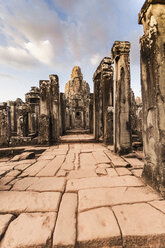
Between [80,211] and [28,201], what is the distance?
0.75 metres

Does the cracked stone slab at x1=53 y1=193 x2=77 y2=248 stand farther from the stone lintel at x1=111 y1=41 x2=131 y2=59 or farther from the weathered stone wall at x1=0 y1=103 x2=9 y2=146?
the weathered stone wall at x1=0 y1=103 x2=9 y2=146

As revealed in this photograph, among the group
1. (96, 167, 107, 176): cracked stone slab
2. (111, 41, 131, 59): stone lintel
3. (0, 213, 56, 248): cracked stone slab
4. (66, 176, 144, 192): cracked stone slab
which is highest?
(111, 41, 131, 59): stone lintel

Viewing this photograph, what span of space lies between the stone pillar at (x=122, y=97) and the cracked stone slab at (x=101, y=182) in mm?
1616

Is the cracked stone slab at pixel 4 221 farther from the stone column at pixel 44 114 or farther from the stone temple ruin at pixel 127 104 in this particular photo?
the stone column at pixel 44 114

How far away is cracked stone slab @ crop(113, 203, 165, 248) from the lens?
1.12m

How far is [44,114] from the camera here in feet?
18.6

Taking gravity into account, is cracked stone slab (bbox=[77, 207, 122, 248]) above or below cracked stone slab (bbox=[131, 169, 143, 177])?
below

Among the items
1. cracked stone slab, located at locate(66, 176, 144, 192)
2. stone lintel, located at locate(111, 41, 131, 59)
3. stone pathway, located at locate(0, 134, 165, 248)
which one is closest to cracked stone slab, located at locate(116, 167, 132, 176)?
stone pathway, located at locate(0, 134, 165, 248)

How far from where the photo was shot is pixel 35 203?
1.63m

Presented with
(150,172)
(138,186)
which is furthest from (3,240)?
(150,172)

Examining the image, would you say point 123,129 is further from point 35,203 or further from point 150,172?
point 35,203

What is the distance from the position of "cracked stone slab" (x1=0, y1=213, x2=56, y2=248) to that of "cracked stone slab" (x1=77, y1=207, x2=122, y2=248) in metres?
0.31

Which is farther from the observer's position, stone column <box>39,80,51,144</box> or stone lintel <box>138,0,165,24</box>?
stone column <box>39,80,51,144</box>

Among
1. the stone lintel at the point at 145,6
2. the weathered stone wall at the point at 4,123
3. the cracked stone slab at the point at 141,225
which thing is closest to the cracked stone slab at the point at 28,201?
the cracked stone slab at the point at 141,225
